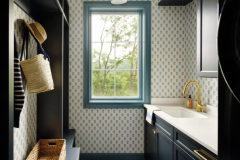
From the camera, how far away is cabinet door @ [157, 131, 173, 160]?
5.06 ft

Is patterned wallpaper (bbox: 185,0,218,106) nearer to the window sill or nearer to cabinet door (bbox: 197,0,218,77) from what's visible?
cabinet door (bbox: 197,0,218,77)

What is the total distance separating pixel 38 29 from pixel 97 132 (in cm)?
164

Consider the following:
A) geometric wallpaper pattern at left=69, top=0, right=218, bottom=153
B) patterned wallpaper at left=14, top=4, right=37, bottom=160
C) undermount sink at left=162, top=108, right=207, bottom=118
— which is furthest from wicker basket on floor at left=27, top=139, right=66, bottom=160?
undermount sink at left=162, top=108, right=207, bottom=118

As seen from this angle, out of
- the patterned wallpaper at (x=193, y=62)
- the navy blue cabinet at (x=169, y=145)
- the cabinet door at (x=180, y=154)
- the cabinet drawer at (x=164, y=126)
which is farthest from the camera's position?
the patterned wallpaper at (x=193, y=62)

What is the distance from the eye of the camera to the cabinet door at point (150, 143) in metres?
2.00

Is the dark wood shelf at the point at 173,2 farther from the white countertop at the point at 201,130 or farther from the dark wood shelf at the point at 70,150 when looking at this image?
the dark wood shelf at the point at 70,150

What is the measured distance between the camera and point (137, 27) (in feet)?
8.45

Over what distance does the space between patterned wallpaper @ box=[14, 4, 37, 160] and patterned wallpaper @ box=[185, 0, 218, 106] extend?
1986mm

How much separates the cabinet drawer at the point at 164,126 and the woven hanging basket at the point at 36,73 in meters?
1.16

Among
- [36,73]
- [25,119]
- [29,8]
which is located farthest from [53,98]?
[29,8]

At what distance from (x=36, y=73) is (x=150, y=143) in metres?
1.66

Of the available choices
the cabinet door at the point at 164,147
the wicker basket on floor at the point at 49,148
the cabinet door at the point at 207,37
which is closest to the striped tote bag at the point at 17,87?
the wicker basket on floor at the point at 49,148
